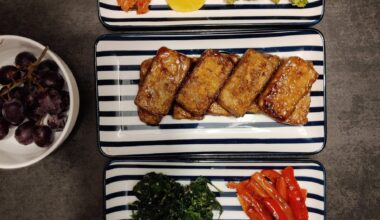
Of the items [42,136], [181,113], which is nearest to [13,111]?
[42,136]

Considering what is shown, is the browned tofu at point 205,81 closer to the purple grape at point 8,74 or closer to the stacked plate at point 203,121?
the stacked plate at point 203,121

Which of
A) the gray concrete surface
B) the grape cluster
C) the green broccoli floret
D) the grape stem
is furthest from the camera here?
the gray concrete surface

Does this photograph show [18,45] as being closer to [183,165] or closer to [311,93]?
[183,165]

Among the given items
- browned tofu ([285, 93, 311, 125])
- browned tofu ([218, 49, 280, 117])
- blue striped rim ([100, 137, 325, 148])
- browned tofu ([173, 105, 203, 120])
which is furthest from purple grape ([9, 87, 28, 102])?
browned tofu ([285, 93, 311, 125])

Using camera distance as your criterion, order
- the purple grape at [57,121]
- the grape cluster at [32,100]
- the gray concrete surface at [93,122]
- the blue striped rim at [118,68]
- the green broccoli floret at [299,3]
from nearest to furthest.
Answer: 1. the grape cluster at [32,100]
2. the purple grape at [57,121]
3. the green broccoli floret at [299,3]
4. the blue striped rim at [118,68]
5. the gray concrete surface at [93,122]

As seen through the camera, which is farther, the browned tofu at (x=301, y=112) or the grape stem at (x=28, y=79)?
the browned tofu at (x=301, y=112)

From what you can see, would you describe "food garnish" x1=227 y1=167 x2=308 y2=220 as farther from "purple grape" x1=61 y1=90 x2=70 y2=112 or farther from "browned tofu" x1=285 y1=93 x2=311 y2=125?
"purple grape" x1=61 y1=90 x2=70 y2=112

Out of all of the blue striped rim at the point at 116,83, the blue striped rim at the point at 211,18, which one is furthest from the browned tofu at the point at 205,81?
the blue striped rim at the point at 116,83

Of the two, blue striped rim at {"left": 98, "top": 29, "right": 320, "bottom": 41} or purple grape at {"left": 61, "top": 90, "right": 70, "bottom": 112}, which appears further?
blue striped rim at {"left": 98, "top": 29, "right": 320, "bottom": 41}
